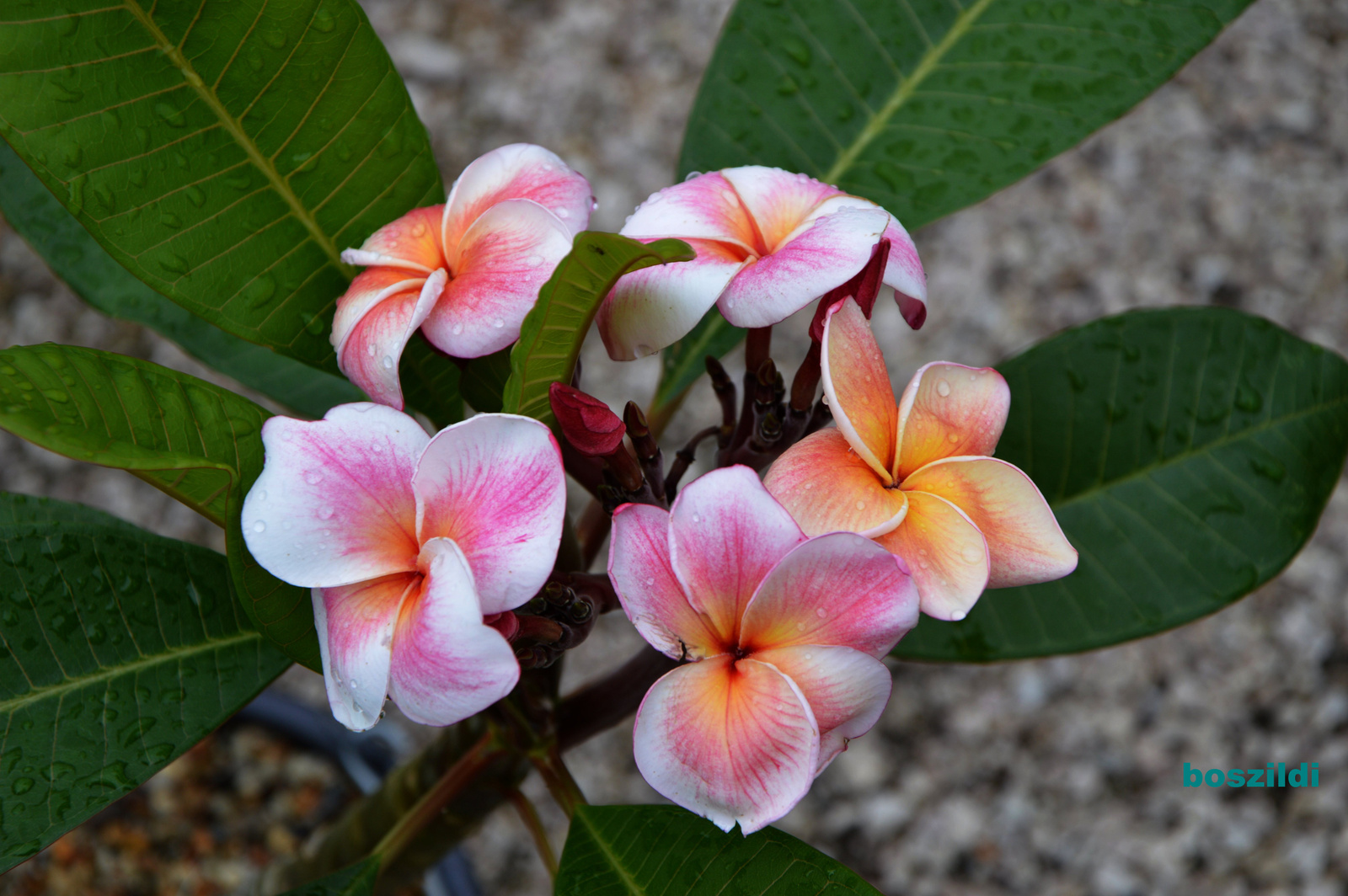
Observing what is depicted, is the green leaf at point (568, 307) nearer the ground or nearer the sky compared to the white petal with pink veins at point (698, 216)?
nearer the sky

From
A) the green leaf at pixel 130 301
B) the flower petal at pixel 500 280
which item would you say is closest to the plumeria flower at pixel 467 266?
the flower petal at pixel 500 280

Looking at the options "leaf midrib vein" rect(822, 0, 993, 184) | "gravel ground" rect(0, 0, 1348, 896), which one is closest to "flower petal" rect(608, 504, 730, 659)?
"leaf midrib vein" rect(822, 0, 993, 184)

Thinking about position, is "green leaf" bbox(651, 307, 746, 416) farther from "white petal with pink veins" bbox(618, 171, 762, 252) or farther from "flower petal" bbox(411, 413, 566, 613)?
"flower petal" bbox(411, 413, 566, 613)

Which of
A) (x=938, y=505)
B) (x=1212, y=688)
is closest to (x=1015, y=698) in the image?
(x=1212, y=688)

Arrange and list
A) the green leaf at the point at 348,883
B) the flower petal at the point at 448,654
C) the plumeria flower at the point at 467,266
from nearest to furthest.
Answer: the flower petal at the point at 448,654 < the plumeria flower at the point at 467,266 < the green leaf at the point at 348,883

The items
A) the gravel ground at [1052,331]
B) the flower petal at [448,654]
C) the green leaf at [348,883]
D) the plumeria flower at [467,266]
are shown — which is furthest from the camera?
the gravel ground at [1052,331]

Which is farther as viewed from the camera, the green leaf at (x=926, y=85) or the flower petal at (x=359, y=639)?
the green leaf at (x=926, y=85)

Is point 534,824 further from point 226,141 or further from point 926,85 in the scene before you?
point 926,85

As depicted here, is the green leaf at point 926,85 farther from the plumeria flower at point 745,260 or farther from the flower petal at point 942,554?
the flower petal at point 942,554
